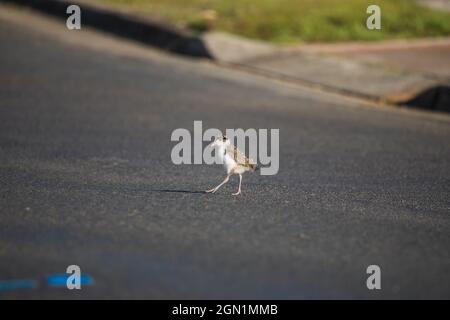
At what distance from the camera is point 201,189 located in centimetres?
756

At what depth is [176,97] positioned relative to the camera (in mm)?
12016

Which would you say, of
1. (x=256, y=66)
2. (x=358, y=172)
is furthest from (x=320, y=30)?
(x=358, y=172)

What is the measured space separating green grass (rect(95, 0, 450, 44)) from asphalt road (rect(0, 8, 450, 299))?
2.67 m

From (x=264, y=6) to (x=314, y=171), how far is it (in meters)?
10.1

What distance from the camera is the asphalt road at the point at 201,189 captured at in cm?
526

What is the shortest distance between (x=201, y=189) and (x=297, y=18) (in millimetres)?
10012

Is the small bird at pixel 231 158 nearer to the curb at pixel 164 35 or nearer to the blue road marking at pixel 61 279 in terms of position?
the blue road marking at pixel 61 279

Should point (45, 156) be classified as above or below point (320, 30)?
below

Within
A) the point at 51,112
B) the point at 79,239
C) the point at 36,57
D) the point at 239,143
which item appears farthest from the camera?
the point at 36,57

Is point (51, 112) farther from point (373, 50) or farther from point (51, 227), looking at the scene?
point (373, 50)

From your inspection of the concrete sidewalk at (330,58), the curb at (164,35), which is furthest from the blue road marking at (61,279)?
the curb at (164,35)

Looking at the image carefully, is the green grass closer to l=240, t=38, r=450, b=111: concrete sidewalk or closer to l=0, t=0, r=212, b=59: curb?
l=0, t=0, r=212, b=59: curb

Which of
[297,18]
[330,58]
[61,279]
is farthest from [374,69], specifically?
[61,279]
